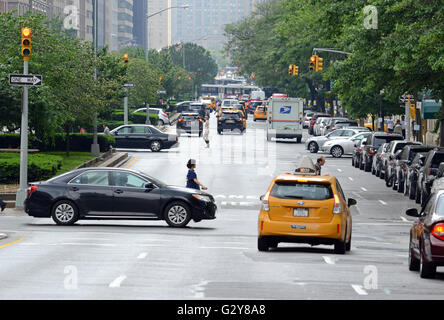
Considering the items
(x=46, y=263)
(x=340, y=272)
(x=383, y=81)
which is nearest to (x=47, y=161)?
(x=383, y=81)

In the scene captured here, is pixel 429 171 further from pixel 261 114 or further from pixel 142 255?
pixel 261 114

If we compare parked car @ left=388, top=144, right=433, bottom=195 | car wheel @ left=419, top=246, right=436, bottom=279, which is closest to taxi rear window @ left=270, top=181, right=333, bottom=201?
car wheel @ left=419, top=246, right=436, bottom=279

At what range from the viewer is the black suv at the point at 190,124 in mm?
76438

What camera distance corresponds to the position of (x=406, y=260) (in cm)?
1845

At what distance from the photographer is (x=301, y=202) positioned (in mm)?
18656

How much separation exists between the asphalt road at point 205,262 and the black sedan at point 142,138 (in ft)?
81.3

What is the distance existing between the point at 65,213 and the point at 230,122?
55.9 meters

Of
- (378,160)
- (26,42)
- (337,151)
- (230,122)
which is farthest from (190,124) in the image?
(26,42)

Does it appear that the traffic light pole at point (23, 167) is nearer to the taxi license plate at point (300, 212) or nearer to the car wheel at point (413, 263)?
the taxi license plate at point (300, 212)

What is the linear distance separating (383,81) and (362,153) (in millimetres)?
11343

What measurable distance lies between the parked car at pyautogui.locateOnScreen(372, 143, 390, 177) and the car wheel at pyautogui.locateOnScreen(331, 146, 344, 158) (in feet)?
37.3

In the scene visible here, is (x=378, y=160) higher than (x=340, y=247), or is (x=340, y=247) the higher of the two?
(x=378, y=160)

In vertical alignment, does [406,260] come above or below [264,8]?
A: below

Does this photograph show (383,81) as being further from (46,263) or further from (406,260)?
(46,263)
